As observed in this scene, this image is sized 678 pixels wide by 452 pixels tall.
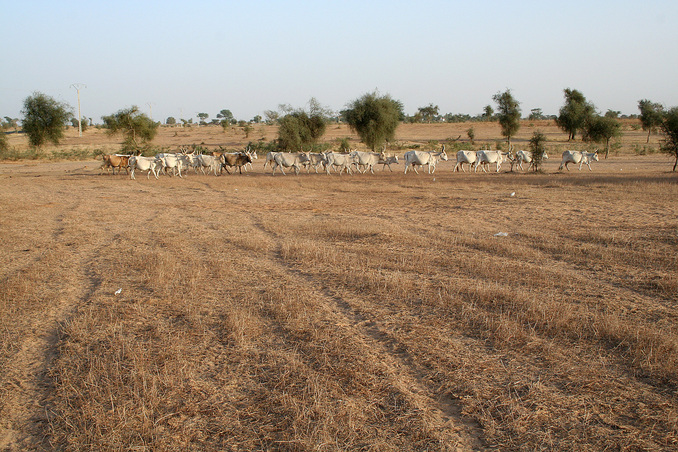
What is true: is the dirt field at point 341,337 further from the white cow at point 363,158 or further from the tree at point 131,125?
the tree at point 131,125

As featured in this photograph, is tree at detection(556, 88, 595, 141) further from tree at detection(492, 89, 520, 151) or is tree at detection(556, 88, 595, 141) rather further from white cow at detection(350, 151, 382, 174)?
white cow at detection(350, 151, 382, 174)

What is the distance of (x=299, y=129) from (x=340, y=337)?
1479 inches

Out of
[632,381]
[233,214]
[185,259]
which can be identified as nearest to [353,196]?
[233,214]

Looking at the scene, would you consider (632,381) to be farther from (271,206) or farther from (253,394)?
(271,206)

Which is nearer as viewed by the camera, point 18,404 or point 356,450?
point 356,450

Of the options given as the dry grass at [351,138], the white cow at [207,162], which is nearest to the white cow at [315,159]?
the white cow at [207,162]

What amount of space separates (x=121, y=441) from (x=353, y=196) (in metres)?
13.5

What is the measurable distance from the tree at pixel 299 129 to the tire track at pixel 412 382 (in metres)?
35.5

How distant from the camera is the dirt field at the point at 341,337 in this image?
338cm

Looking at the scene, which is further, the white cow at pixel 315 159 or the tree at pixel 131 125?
the tree at pixel 131 125

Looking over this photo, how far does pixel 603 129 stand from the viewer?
34875mm

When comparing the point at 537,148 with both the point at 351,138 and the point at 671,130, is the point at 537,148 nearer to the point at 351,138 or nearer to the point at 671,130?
the point at 671,130

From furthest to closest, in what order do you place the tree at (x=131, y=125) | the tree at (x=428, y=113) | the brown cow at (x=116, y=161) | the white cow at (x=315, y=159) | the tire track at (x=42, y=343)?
the tree at (x=428, y=113), the tree at (x=131, y=125), the white cow at (x=315, y=159), the brown cow at (x=116, y=161), the tire track at (x=42, y=343)

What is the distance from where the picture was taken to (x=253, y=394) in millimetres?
3809
